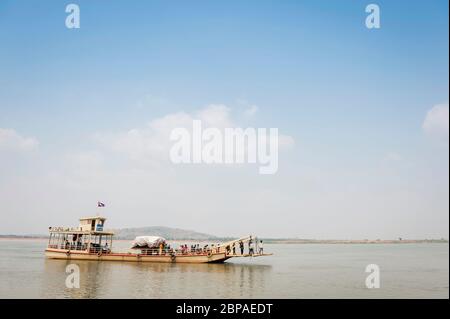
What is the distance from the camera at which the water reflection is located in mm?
25812

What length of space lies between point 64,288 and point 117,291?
14.6 ft

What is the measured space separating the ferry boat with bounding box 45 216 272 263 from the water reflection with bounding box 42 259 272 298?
3.47 feet

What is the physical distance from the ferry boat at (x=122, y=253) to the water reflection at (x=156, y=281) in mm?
1056

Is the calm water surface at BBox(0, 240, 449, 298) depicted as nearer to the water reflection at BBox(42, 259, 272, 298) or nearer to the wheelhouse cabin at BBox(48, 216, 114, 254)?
the water reflection at BBox(42, 259, 272, 298)

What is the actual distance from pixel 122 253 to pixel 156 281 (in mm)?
16084

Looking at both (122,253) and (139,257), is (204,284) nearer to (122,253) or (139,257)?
(139,257)

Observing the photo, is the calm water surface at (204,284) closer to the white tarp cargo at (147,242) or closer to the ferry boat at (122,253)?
the ferry boat at (122,253)

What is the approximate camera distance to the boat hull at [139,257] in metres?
42.7

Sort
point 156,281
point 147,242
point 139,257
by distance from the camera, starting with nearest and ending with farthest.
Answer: point 156,281, point 139,257, point 147,242

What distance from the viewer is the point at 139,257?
145 ft

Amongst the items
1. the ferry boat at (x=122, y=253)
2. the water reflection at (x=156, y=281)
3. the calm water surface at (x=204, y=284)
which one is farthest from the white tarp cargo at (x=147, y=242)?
the calm water surface at (x=204, y=284)

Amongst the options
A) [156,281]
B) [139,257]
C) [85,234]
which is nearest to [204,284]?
[156,281]

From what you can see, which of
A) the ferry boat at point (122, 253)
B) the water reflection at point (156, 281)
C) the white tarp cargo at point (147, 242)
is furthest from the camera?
the white tarp cargo at point (147, 242)
